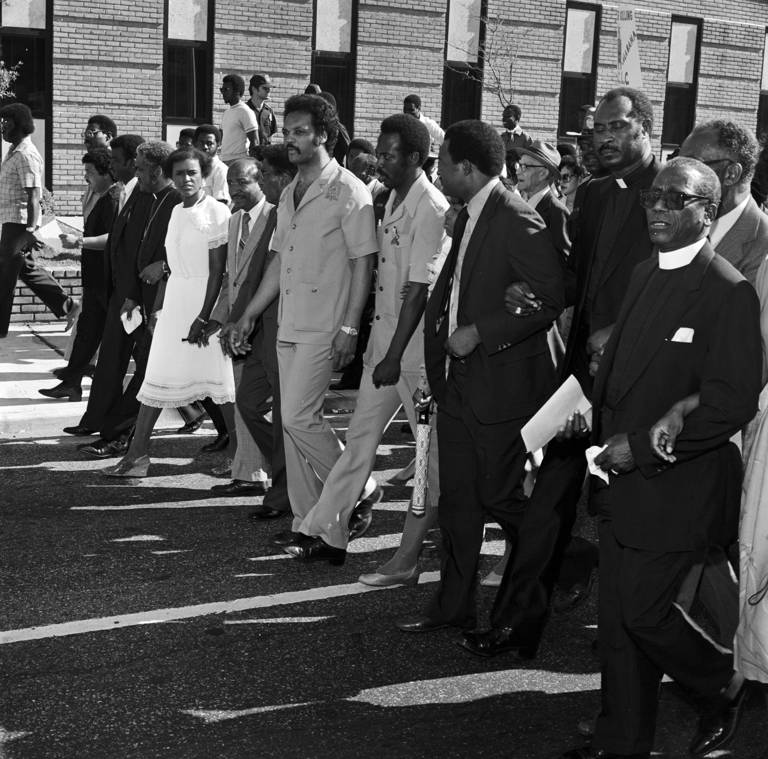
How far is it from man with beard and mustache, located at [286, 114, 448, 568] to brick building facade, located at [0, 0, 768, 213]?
38.7ft

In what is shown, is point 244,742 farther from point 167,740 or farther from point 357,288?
point 357,288

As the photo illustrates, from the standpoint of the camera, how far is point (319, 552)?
636 centimetres

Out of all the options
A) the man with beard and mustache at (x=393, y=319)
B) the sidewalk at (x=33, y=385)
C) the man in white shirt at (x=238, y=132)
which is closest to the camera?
the man with beard and mustache at (x=393, y=319)

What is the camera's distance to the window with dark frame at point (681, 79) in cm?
2277

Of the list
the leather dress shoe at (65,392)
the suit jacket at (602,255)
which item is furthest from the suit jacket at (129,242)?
the suit jacket at (602,255)

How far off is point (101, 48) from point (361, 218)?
38.7 feet

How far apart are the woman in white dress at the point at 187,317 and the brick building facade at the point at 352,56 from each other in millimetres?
9706

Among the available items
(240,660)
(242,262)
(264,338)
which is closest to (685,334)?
(240,660)

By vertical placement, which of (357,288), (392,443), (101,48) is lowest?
(392,443)

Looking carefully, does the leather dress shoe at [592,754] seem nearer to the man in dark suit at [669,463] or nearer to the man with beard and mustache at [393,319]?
the man in dark suit at [669,463]

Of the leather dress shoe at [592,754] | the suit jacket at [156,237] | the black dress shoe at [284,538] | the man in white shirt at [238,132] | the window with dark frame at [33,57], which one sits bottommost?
the black dress shoe at [284,538]

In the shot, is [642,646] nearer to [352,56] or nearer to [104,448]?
[104,448]

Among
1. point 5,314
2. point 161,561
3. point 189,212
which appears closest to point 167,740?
point 161,561

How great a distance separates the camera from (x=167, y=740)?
4.30 metres
